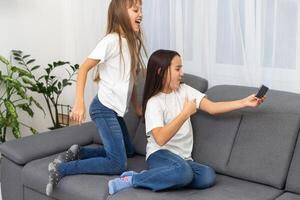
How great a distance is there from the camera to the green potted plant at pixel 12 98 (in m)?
3.01

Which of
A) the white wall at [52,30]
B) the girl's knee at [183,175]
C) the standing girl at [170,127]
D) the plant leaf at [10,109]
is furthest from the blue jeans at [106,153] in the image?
the white wall at [52,30]

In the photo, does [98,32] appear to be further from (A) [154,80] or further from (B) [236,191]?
(B) [236,191]

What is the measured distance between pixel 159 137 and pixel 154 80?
326 millimetres

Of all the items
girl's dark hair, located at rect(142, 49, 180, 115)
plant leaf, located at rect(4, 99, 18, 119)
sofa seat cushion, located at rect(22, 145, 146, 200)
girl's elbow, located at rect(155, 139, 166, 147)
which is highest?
girl's dark hair, located at rect(142, 49, 180, 115)

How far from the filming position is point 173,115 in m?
2.12

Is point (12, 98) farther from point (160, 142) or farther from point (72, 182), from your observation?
point (160, 142)

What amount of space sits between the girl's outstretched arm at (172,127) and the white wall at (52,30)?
1.56m

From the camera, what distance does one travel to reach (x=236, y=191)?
6.19 ft

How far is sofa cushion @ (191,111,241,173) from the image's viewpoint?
2.14 meters

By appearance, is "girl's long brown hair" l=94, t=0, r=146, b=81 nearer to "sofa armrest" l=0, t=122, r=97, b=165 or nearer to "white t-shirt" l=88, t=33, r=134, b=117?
"white t-shirt" l=88, t=33, r=134, b=117

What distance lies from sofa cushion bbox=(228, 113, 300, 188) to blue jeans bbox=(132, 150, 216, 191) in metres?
0.17

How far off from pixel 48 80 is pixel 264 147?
2081 millimetres

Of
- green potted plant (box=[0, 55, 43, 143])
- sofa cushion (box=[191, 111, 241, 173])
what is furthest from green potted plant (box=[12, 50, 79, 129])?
sofa cushion (box=[191, 111, 241, 173])

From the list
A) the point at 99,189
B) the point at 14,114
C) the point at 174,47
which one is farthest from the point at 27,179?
the point at 174,47
